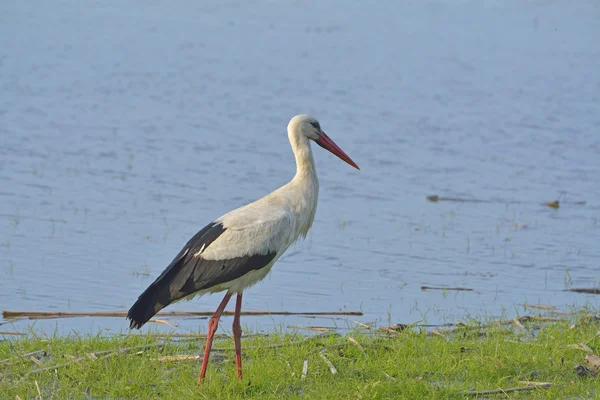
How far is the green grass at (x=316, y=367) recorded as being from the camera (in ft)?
17.0

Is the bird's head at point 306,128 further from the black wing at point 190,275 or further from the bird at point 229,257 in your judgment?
the black wing at point 190,275

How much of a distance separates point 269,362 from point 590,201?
7417mm

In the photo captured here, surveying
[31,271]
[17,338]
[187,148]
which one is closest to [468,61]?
[187,148]

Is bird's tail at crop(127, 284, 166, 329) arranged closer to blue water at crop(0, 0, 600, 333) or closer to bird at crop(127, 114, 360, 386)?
bird at crop(127, 114, 360, 386)

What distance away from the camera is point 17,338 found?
6176 millimetres

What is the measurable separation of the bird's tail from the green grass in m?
0.21

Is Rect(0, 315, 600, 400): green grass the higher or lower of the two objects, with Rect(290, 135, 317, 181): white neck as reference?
lower

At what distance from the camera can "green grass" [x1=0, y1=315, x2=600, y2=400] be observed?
5184mm

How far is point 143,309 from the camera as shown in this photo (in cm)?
559

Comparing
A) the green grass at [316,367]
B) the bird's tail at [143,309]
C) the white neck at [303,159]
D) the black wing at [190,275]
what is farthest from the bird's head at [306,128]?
the bird's tail at [143,309]


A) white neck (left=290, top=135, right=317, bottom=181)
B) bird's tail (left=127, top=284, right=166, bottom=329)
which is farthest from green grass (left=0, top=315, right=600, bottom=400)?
white neck (left=290, top=135, right=317, bottom=181)

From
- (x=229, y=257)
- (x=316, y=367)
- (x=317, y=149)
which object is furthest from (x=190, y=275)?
(x=317, y=149)

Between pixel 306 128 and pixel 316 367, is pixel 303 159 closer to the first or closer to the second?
pixel 306 128

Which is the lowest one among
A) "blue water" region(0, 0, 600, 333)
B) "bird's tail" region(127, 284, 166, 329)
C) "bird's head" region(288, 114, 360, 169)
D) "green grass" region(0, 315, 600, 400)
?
"blue water" region(0, 0, 600, 333)
